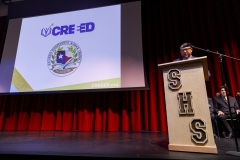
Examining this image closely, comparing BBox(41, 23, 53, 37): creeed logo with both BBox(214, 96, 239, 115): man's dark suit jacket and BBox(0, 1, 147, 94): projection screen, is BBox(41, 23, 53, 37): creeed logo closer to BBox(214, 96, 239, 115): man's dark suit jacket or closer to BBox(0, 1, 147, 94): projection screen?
BBox(0, 1, 147, 94): projection screen

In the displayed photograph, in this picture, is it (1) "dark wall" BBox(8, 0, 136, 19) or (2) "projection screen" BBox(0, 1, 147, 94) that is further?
(1) "dark wall" BBox(8, 0, 136, 19)

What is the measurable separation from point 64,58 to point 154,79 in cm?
176

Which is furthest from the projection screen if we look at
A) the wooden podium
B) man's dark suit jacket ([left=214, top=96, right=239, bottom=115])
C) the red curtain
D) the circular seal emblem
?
the wooden podium

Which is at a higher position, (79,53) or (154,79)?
(79,53)

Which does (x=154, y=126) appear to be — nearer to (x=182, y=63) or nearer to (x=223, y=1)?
(x=182, y=63)

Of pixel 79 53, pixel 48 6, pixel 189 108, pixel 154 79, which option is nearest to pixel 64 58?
pixel 79 53

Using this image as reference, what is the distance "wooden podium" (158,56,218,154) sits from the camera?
4.21 ft

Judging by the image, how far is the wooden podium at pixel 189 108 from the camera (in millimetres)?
1284

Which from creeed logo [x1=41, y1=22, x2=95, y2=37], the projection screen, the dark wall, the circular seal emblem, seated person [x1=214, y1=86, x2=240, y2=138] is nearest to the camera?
seated person [x1=214, y1=86, x2=240, y2=138]

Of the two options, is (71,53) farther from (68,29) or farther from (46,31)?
(46,31)

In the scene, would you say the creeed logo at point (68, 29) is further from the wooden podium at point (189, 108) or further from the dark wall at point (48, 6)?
the wooden podium at point (189, 108)

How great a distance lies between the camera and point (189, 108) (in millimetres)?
1357

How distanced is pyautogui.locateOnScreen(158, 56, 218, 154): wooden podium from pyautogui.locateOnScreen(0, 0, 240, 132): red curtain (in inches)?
80.7

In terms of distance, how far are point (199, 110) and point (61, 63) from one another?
106 inches
